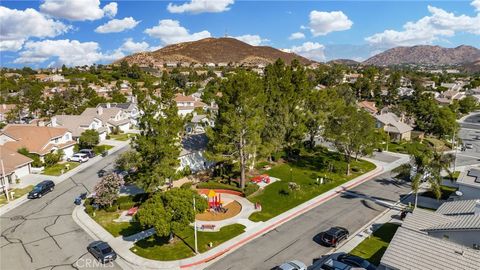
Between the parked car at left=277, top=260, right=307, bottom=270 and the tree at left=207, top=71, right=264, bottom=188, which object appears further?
the tree at left=207, top=71, right=264, bottom=188

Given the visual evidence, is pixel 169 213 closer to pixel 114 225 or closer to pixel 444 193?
pixel 114 225

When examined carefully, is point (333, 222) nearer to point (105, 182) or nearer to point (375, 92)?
point (105, 182)

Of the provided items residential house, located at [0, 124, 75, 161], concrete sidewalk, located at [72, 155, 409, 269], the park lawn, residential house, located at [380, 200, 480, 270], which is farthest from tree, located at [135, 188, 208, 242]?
residential house, located at [0, 124, 75, 161]

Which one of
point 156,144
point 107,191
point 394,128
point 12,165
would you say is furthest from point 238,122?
point 394,128

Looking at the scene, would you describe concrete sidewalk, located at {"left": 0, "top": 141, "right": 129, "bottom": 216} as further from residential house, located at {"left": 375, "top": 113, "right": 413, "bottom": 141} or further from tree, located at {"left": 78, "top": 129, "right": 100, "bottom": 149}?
residential house, located at {"left": 375, "top": 113, "right": 413, "bottom": 141}

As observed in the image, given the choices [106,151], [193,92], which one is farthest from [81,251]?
[193,92]
